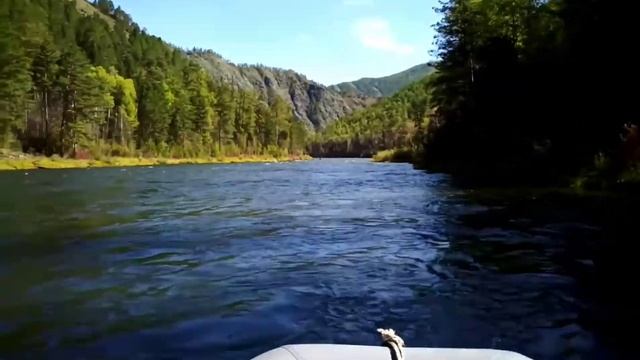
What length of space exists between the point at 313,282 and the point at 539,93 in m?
26.4

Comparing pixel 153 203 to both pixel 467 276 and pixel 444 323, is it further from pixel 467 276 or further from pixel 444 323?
pixel 444 323

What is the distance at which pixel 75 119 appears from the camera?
286ft

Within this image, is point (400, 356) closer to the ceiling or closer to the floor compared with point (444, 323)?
closer to the ceiling

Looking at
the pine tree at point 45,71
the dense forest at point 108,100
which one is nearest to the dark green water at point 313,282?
the dense forest at point 108,100

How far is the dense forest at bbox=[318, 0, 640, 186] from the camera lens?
77.7 ft

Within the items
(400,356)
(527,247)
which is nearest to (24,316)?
(400,356)

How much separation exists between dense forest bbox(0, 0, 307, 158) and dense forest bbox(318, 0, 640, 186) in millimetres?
53561

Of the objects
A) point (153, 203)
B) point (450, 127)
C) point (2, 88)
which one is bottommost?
point (153, 203)

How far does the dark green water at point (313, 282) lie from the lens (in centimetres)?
662

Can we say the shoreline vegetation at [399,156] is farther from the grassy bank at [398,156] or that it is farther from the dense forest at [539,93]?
the dense forest at [539,93]

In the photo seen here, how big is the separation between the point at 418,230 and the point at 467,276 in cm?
513

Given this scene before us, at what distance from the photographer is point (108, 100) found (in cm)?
9931

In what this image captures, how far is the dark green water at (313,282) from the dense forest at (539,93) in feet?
26.3

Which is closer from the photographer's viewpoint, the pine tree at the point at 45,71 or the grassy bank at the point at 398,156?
the grassy bank at the point at 398,156
